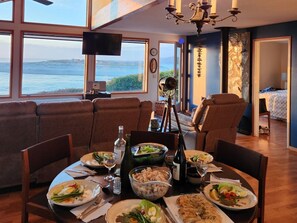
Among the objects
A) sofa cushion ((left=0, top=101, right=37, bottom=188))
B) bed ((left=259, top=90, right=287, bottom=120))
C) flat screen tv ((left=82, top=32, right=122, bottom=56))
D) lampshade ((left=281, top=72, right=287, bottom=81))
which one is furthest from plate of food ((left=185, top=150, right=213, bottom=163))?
lampshade ((left=281, top=72, right=287, bottom=81))

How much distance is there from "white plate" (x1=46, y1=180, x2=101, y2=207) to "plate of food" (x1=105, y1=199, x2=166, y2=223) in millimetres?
171

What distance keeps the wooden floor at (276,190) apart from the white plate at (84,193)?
4.47 ft

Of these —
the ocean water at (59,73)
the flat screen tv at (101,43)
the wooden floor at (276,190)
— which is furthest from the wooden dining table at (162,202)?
the ocean water at (59,73)

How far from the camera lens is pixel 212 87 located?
24.7 ft

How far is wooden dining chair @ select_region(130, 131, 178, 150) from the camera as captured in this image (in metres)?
2.26

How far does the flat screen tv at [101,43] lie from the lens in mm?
7051

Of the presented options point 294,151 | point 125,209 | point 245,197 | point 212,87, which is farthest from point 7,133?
point 212,87

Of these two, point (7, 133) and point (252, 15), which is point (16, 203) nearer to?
point (7, 133)


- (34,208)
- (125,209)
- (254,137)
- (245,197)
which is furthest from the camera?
(254,137)

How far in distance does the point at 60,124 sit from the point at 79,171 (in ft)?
4.96

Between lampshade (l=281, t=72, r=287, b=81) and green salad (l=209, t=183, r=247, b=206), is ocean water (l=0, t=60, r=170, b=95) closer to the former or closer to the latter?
lampshade (l=281, t=72, r=287, b=81)

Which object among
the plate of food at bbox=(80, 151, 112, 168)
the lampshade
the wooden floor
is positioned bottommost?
the wooden floor

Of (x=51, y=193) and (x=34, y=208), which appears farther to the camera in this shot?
(x=34, y=208)

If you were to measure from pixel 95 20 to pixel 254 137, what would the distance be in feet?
16.4
